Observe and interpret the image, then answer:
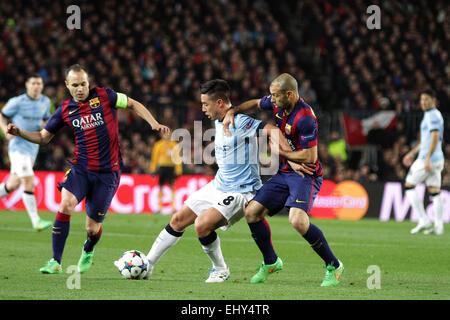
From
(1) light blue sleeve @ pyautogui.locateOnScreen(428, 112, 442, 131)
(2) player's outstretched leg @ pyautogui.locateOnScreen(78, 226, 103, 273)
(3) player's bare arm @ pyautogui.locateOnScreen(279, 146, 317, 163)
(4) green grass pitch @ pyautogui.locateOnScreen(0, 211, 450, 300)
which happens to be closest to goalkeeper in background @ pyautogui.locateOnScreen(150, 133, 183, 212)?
(4) green grass pitch @ pyautogui.locateOnScreen(0, 211, 450, 300)

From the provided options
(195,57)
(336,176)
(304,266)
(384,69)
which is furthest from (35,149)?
(384,69)

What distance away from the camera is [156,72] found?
2120 centimetres

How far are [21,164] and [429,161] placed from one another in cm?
703

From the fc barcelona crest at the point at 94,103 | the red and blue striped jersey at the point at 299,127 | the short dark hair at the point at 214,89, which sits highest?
the short dark hair at the point at 214,89

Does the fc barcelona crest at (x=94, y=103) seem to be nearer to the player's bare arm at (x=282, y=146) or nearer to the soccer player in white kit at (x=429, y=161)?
the player's bare arm at (x=282, y=146)

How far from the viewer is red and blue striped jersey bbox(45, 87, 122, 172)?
800 cm

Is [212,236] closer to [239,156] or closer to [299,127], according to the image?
[239,156]

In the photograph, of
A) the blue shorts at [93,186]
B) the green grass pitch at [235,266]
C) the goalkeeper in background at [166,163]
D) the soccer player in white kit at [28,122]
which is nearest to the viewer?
the green grass pitch at [235,266]

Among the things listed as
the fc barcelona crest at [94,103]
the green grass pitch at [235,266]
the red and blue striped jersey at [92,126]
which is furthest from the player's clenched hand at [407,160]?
the fc barcelona crest at [94,103]

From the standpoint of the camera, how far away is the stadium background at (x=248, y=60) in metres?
19.4

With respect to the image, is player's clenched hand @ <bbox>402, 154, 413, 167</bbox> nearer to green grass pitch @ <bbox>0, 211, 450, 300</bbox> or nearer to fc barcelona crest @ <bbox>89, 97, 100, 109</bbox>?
green grass pitch @ <bbox>0, 211, 450, 300</bbox>

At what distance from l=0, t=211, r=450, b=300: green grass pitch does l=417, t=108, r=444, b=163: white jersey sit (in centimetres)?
144

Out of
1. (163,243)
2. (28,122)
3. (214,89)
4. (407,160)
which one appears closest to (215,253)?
(163,243)

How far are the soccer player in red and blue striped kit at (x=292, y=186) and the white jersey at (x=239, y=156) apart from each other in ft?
0.46
